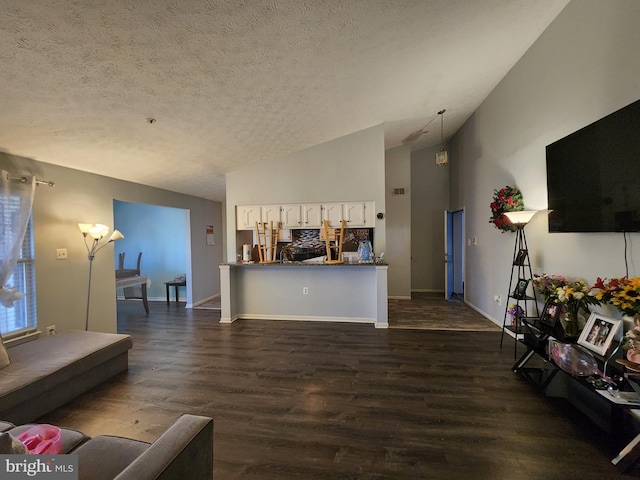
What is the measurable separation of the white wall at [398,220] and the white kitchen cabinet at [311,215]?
2.40 meters

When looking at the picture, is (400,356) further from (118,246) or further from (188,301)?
(118,246)

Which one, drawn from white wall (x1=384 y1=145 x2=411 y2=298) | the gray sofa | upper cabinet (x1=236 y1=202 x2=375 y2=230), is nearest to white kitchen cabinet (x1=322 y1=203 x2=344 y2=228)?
upper cabinet (x1=236 y1=202 x2=375 y2=230)

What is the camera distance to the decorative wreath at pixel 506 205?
3389 mm

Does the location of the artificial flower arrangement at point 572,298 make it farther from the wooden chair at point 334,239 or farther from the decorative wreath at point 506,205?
the wooden chair at point 334,239

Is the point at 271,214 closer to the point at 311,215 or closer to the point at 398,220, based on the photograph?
the point at 311,215

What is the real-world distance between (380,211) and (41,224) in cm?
443

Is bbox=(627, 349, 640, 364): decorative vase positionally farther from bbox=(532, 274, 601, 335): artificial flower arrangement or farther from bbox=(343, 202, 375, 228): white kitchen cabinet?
bbox=(343, 202, 375, 228): white kitchen cabinet

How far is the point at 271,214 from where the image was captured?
4.86m

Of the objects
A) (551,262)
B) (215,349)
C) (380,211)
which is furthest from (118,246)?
(551,262)

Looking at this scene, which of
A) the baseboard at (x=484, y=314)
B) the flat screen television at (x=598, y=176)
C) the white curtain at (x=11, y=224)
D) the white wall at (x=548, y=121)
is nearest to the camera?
the flat screen television at (x=598, y=176)

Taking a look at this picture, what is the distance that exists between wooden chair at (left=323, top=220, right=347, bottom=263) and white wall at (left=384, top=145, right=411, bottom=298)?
220cm

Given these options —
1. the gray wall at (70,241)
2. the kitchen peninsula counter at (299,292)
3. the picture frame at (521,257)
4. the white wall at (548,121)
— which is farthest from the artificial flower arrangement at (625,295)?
the gray wall at (70,241)

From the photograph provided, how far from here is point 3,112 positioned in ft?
7.15

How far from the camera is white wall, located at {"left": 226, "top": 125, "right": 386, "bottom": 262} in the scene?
4562 millimetres
